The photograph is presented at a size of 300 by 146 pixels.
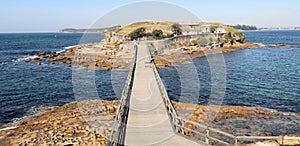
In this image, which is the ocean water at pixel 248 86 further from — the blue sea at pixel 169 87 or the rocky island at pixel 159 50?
the rocky island at pixel 159 50

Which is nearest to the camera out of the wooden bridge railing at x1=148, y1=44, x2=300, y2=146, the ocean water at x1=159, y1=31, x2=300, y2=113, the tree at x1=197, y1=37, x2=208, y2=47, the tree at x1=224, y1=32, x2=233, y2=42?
the wooden bridge railing at x1=148, y1=44, x2=300, y2=146

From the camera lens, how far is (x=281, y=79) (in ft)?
119

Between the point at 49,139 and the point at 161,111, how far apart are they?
6539 millimetres

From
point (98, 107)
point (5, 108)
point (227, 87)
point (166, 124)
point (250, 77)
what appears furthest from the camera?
point (250, 77)

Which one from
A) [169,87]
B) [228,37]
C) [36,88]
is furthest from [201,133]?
[228,37]

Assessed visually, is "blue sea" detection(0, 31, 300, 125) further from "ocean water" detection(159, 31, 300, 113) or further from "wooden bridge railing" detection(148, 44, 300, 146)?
"wooden bridge railing" detection(148, 44, 300, 146)

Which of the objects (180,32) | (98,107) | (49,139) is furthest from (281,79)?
(180,32)

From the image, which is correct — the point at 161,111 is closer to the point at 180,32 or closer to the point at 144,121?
the point at 144,121

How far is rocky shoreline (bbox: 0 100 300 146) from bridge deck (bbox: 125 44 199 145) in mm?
2294

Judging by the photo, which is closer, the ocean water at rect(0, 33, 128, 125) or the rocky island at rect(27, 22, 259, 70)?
the ocean water at rect(0, 33, 128, 125)

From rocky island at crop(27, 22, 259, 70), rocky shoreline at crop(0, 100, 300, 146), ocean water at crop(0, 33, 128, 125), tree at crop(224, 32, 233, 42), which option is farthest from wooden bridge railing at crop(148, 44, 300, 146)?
tree at crop(224, 32, 233, 42)

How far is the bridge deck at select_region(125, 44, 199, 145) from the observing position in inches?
459

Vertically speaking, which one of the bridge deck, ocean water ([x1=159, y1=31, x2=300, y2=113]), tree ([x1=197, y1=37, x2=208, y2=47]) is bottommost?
ocean water ([x1=159, y1=31, x2=300, y2=113])

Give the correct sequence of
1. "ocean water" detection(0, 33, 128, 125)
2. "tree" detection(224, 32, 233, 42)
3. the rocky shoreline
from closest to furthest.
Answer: the rocky shoreline
"ocean water" detection(0, 33, 128, 125)
"tree" detection(224, 32, 233, 42)
